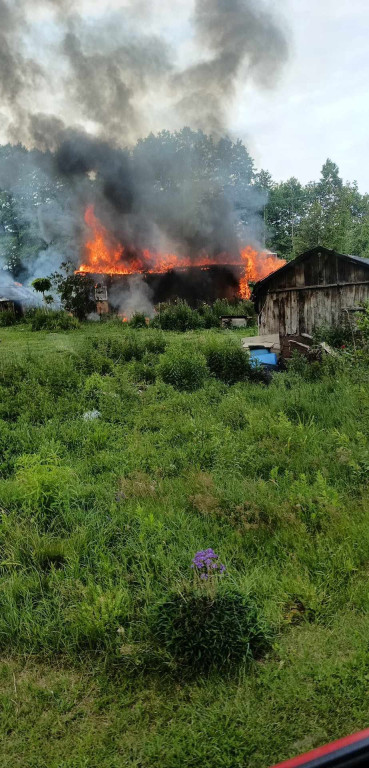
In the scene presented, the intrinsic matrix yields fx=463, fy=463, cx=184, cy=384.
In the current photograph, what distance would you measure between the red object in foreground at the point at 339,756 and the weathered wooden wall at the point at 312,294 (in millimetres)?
13337

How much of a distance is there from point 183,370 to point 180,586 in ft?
25.2

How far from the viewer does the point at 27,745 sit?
8.46 ft

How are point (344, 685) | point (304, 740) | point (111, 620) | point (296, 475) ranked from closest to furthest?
point (304, 740)
point (344, 685)
point (111, 620)
point (296, 475)

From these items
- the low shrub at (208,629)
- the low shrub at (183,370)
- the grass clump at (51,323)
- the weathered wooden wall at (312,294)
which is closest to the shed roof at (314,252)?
the weathered wooden wall at (312,294)

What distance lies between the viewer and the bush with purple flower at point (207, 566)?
3.48m

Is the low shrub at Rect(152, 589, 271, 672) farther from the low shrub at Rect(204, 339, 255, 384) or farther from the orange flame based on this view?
the orange flame

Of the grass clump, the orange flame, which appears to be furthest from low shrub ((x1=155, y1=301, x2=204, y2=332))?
the orange flame

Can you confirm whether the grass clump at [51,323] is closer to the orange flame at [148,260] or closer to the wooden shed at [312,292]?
the wooden shed at [312,292]

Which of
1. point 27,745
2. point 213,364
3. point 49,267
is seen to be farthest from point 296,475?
point 49,267

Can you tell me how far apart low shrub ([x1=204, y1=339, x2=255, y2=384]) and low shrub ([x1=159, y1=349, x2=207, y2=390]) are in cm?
53

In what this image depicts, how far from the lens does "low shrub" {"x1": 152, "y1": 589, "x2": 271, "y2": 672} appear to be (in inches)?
119

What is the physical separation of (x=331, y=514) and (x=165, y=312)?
18982mm

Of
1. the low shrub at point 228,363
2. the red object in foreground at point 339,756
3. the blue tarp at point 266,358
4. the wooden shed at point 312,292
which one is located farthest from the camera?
the wooden shed at point 312,292

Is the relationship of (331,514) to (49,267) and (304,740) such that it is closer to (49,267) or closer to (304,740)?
(304,740)
